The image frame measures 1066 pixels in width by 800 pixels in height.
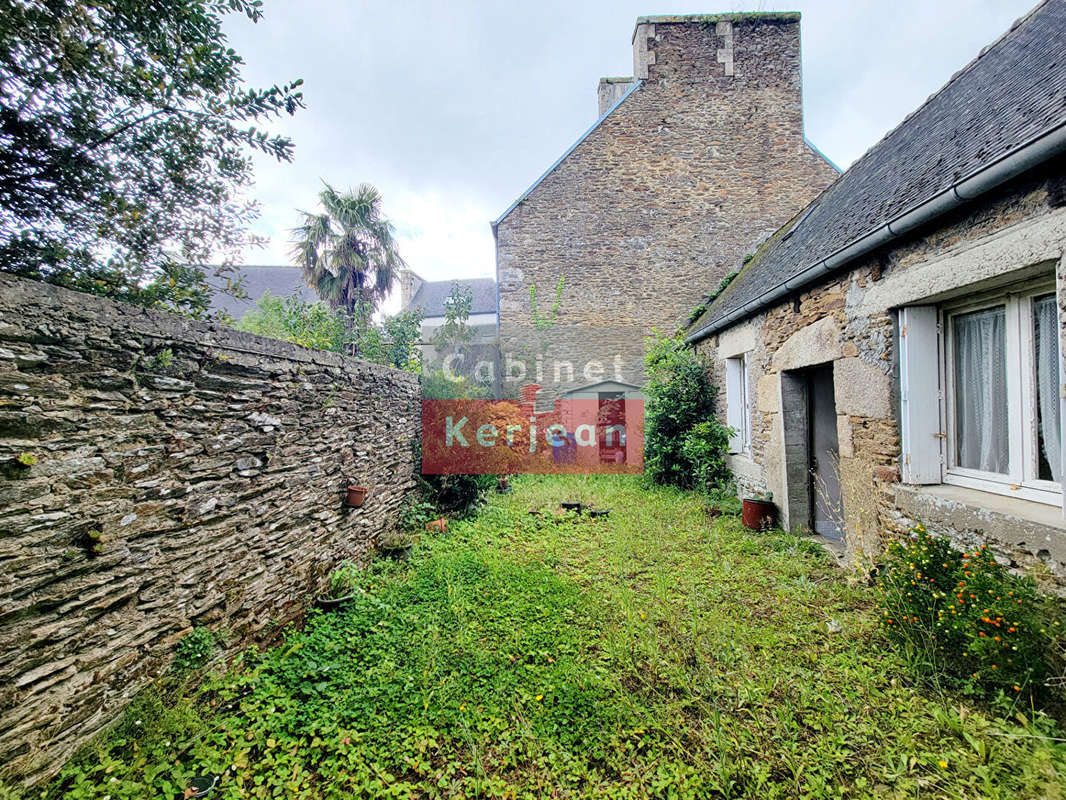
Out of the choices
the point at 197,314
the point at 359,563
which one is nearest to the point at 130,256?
the point at 197,314

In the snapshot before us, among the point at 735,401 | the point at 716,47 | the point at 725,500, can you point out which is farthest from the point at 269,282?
the point at 725,500

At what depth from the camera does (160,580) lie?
2322 mm

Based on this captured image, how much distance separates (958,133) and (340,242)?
11.9m

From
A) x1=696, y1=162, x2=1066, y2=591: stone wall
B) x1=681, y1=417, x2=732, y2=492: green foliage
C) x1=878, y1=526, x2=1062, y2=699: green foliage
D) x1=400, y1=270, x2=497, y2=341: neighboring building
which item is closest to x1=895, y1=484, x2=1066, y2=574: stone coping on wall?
x1=696, y1=162, x2=1066, y2=591: stone wall

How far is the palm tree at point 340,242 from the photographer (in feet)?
37.6

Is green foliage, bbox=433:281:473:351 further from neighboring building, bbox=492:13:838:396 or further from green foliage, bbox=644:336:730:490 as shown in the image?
green foliage, bbox=644:336:730:490

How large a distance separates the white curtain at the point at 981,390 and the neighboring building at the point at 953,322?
0.01 m

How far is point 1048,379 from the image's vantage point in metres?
2.59

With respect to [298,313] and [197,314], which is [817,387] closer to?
[197,314]

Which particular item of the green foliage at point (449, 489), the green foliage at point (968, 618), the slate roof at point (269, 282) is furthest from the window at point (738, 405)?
the slate roof at point (269, 282)

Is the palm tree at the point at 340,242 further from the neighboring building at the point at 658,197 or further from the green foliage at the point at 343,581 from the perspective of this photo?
the green foliage at the point at 343,581

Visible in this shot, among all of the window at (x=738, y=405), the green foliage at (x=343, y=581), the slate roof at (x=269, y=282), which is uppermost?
the slate roof at (x=269, y=282)

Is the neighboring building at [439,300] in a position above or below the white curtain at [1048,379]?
above

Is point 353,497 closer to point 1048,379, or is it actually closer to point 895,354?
point 895,354
